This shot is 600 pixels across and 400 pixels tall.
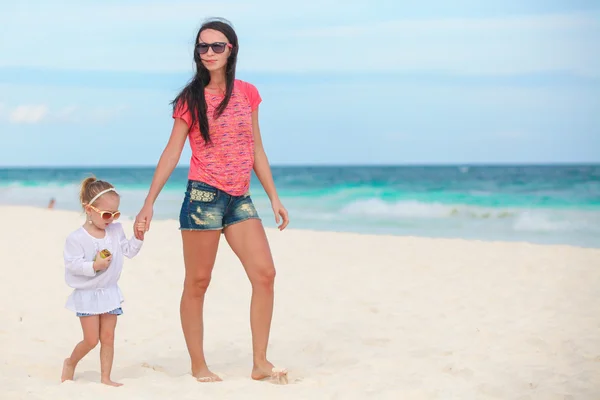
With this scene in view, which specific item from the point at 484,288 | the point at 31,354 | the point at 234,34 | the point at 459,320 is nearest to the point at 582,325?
the point at 459,320

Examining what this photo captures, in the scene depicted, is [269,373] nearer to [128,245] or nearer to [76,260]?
[128,245]

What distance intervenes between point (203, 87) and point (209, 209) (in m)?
0.66

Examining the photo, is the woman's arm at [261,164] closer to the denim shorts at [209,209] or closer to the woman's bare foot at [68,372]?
the denim shorts at [209,209]

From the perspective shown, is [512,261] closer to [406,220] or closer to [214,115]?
[214,115]

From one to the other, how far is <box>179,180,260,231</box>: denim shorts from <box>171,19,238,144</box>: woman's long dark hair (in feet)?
0.88

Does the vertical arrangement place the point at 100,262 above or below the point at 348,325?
above

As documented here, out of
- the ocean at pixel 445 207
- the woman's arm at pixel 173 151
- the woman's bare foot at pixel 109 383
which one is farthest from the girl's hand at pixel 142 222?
the ocean at pixel 445 207

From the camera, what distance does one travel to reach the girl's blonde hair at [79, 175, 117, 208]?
442 cm

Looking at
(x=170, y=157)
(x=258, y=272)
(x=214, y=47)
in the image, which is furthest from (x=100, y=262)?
(x=214, y=47)

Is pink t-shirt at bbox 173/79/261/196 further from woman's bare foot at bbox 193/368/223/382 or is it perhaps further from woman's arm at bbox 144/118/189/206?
woman's bare foot at bbox 193/368/223/382

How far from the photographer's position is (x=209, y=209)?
4.41m

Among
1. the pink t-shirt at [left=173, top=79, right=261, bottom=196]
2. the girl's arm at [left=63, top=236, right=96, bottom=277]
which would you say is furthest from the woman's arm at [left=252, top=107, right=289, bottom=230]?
the girl's arm at [left=63, top=236, right=96, bottom=277]

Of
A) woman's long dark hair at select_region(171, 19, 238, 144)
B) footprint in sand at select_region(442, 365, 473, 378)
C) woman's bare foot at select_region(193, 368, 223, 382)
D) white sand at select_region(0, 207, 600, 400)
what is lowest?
white sand at select_region(0, 207, 600, 400)

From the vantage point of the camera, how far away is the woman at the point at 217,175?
4.40m
